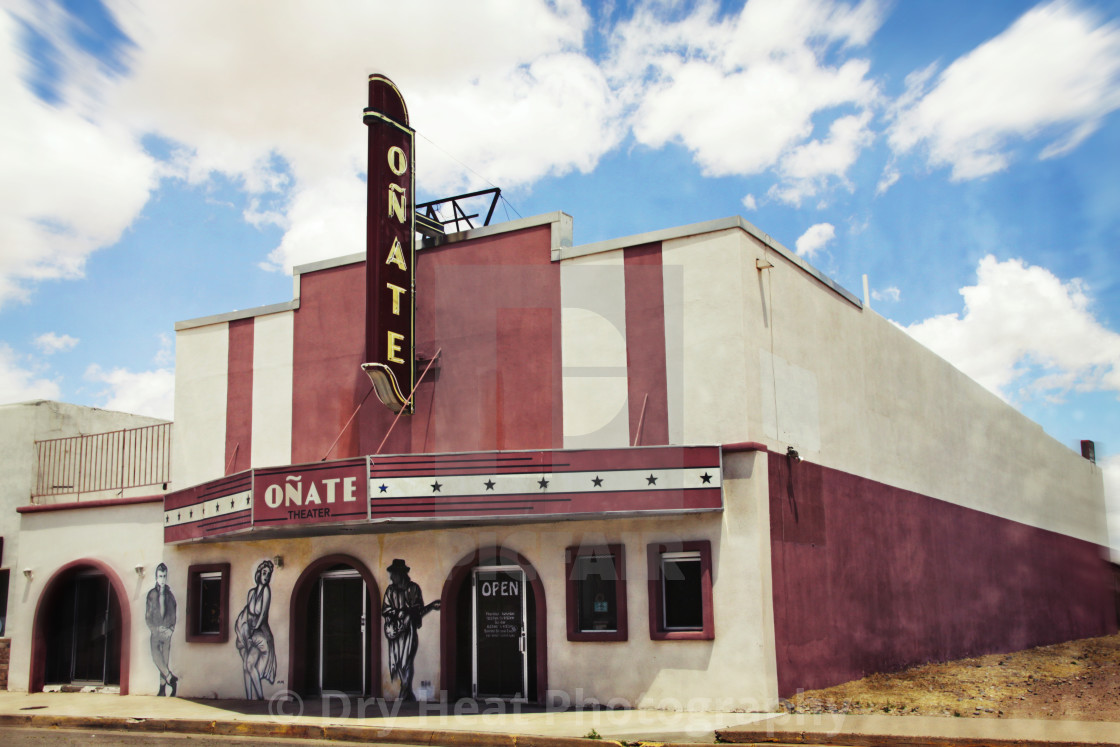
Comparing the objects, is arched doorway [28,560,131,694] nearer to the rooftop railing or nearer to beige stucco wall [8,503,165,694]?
beige stucco wall [8,503,165,694]

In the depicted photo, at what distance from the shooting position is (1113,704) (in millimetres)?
13164

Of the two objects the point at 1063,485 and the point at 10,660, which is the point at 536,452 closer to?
the point at 10,660

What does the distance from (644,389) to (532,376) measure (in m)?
1.94

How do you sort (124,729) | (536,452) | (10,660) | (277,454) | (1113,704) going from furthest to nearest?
1. (10,660)
2. (277,454)
3. (124,729)
4. (536,452)
5. (1113,704)

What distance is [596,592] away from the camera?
588 inches

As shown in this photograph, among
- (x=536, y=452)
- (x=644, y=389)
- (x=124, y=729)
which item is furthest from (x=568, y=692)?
(x=124, y=729)

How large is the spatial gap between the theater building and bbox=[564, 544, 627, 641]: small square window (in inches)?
1.5

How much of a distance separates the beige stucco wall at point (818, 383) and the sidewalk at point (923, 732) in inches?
165

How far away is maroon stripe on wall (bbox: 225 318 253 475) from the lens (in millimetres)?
18734

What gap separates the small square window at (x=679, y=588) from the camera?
14258mm

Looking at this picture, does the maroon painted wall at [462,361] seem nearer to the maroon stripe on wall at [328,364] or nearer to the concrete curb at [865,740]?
the maroon stripe on wall at [328,364]

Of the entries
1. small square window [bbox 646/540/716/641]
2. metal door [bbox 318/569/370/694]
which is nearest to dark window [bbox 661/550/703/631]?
small square window [bbox 646/540/716/641]

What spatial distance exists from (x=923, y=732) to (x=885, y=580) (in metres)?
6.46

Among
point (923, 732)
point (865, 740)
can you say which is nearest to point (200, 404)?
point (865, 740)
